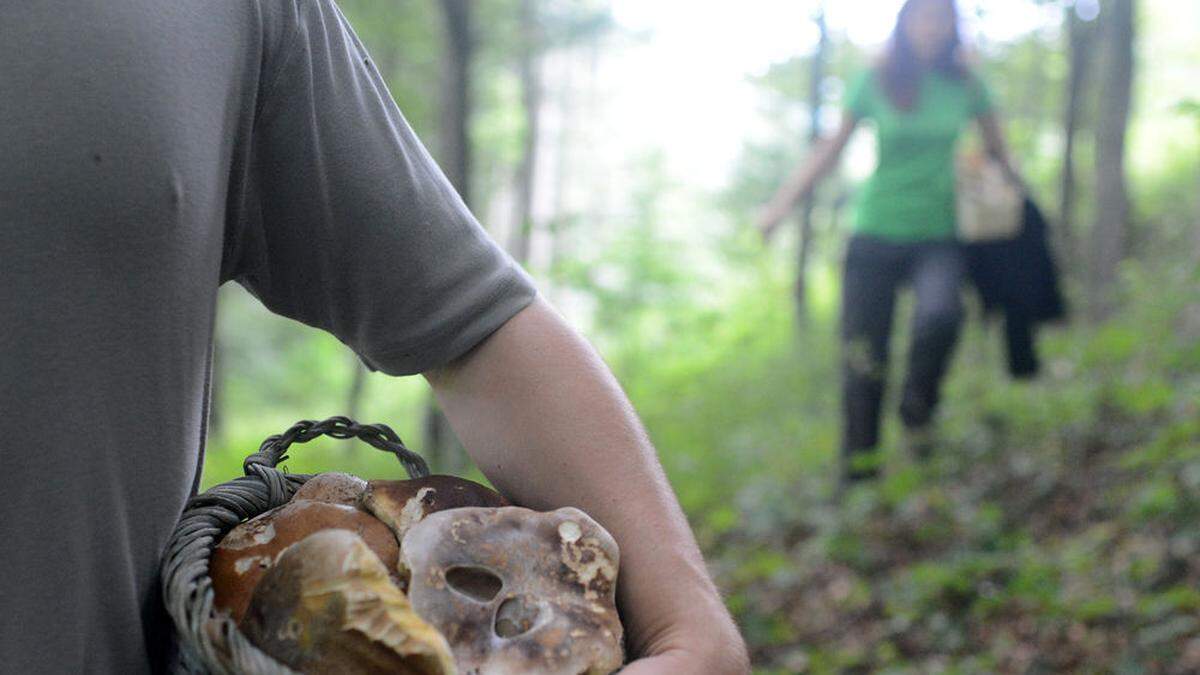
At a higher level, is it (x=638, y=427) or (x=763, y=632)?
(x=638, y=427)

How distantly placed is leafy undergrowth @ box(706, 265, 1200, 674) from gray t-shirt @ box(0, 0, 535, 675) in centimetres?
356

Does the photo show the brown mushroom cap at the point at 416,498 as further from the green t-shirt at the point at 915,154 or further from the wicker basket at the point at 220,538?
the green t-shirt at the point at 915,154

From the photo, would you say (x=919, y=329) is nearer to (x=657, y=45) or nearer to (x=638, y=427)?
(x=638, y=427)

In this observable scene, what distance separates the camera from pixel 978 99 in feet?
20.1

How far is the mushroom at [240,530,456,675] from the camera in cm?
105

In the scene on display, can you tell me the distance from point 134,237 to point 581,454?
0.55 m

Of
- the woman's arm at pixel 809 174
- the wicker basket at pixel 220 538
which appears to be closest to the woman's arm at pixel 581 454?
the wicker basket at pixel 220 538

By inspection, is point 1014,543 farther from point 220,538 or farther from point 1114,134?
point 220,538

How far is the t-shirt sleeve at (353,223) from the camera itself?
4.45 ft

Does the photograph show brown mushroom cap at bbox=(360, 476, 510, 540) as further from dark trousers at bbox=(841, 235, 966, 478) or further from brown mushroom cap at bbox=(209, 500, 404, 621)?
dark trousers at bbox=(841, 235, 966, 478)

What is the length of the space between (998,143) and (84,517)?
5.72 meters

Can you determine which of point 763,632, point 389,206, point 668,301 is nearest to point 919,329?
point 763,632

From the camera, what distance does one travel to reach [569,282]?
959 centimetres

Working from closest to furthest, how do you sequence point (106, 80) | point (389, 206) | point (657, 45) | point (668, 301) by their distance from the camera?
point (106, 80), point (389, 206), point (668, 301), point (657, 45)
